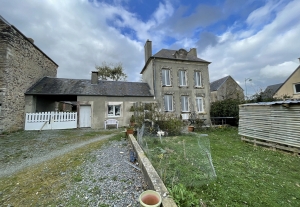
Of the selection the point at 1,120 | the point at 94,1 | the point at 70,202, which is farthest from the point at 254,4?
the point at 1,120

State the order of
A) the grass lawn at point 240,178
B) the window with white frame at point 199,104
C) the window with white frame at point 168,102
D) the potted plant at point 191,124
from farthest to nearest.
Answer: the window with white frame at point 199,104 → the window with white frame at point 168,102 → the potted plant at point 191,124 → the grass lawn at point 240,178

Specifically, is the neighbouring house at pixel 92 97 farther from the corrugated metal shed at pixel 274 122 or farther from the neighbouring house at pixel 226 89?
the neighbouring house at pixel 226 89

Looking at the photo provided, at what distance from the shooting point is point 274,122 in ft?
19.5

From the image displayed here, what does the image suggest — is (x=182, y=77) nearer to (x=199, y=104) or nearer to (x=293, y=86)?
(x=199, y=104)

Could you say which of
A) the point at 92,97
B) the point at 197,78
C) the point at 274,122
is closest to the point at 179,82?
the point at 197,78

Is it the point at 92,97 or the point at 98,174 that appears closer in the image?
the point at 98,174

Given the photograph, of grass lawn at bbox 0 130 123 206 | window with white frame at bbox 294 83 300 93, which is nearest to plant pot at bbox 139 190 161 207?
grass lawn at bbox 0 130 123 206

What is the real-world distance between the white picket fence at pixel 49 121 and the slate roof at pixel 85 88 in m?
1.82

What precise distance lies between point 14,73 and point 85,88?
4.72 m

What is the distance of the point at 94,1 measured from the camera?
9.27 meters

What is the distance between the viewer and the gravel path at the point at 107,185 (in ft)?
7.79

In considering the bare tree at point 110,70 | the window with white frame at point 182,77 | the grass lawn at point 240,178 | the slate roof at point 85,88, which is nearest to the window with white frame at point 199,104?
the window with white frame at point 182,77

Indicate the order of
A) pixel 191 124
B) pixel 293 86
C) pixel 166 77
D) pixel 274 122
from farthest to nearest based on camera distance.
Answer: pixel 293 86, pixel 166 77, pixel 191 124, pixel 274 122

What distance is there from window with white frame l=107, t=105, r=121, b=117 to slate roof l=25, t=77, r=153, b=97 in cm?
121
